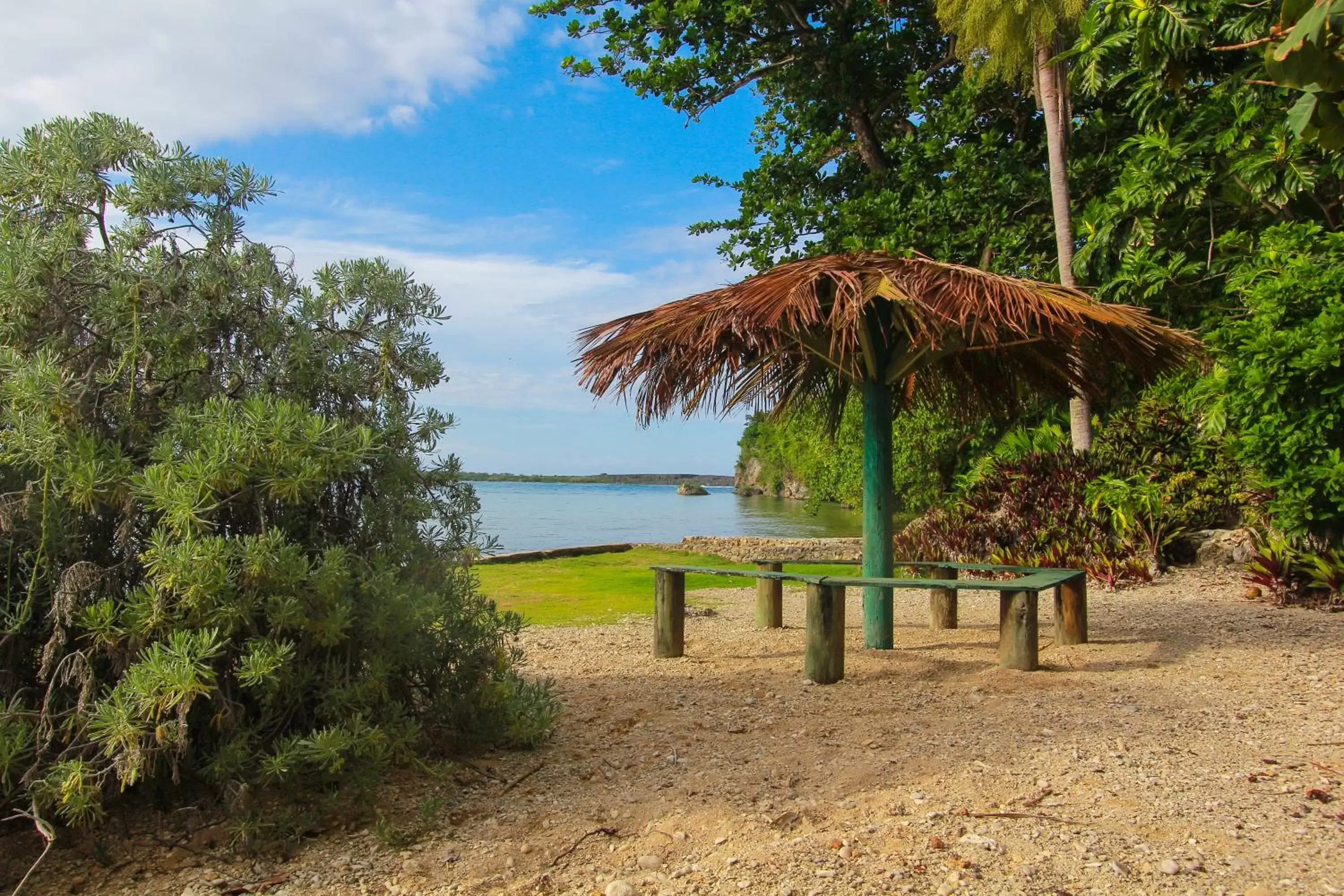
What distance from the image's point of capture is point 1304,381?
750cm

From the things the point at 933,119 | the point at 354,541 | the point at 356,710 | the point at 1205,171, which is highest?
the point at 933,119

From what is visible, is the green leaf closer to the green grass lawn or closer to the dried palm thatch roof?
the dried palm thatch roof

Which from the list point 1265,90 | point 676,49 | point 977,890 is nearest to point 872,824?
point 977,890

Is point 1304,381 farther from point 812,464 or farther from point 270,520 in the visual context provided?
Result: point 812,464

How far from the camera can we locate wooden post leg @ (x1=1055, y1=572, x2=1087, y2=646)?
249 inches

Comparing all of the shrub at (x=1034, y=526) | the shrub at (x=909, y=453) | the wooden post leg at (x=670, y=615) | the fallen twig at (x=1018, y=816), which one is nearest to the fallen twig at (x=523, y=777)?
the fallen twig at (x=1018, y=816)

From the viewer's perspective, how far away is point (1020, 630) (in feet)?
18.2

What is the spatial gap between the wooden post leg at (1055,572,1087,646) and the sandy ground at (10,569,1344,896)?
597mm

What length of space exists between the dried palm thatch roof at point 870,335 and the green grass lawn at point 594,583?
7.34 feet

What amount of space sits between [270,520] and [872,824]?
8.01 ft

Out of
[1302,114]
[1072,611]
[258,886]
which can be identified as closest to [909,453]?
[1072,611]

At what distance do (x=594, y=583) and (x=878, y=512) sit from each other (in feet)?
18.7

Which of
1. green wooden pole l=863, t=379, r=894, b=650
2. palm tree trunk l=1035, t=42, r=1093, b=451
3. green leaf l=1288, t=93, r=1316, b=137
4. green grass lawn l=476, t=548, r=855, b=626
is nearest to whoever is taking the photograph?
green leaf l=1288, t=93, r=1316, b=137

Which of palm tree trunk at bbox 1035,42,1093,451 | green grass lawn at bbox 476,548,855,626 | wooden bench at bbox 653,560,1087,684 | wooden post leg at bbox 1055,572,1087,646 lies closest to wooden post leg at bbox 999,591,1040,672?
wooden bench at bbox 653,560,1087,684
